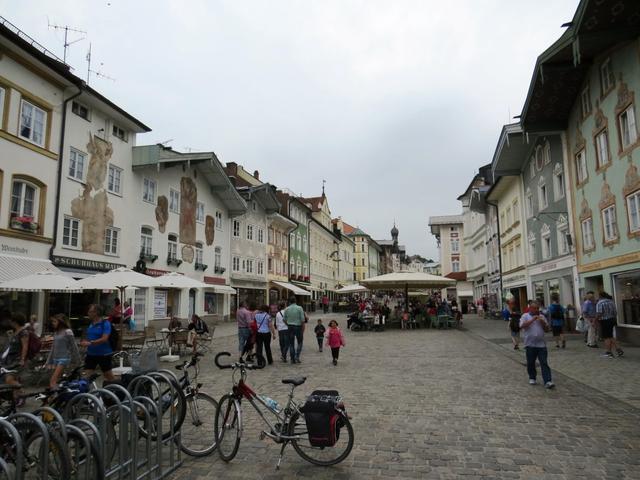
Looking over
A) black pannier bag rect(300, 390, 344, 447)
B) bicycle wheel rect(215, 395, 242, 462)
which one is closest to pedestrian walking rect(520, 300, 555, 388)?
black pannier bag rect(300, 390, 344, 447)

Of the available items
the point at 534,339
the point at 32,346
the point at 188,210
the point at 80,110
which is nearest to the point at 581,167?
the point at 534,339

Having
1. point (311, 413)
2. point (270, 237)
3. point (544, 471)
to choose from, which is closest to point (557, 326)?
point (544, 471)

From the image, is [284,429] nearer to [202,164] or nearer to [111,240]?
[111,240]

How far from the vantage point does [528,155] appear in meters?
25.4

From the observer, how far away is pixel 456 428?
244 inches

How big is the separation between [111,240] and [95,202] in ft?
6.41

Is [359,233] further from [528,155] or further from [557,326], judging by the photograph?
[557,326]

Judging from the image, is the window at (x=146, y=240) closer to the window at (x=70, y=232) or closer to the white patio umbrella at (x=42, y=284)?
the window at (x=70, y=232)

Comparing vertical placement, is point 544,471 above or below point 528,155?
below

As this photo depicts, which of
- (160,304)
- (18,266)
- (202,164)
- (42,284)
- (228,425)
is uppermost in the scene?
(202,164)

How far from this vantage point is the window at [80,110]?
18750mm

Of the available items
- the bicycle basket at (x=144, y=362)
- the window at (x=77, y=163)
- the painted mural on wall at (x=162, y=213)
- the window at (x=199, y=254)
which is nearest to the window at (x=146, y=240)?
the painted mural on wall at (x=162, y=213)

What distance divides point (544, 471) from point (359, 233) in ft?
279

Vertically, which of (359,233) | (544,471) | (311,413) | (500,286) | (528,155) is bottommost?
(544,471)
